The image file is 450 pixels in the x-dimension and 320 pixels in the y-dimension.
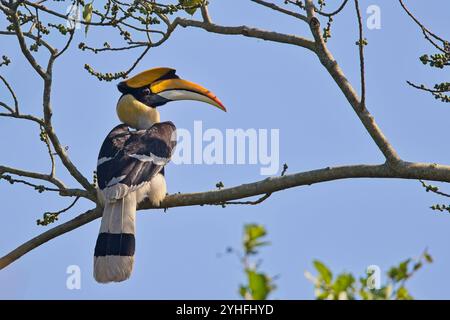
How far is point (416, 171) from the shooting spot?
5.55 m

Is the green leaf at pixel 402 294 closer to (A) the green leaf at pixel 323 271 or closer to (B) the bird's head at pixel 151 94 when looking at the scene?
(A) the green leaf at pixel 323 271

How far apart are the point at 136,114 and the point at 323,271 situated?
5.58 m

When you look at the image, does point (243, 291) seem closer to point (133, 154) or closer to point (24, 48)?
point (24, 48)

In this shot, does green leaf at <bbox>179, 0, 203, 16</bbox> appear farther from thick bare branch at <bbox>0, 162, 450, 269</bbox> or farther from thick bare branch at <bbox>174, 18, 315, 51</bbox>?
thick bare branch at <bbox>0, 162, 450, 269</bbox>

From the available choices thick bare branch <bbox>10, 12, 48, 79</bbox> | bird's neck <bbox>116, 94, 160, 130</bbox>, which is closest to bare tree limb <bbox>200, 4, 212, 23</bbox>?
thick bare branch <bbox>10, 12, 48, 79</bbox>

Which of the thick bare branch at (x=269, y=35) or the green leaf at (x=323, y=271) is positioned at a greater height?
the thick bare branch at (x=269, y=35)

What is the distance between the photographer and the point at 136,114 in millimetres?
7926

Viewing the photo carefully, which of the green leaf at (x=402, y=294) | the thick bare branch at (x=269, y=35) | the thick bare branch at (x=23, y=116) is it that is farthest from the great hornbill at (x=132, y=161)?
the green leaf at (x=402, y=294)

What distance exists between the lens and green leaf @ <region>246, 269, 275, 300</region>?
2.32 m

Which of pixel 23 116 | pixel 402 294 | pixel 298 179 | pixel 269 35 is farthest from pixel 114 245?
pixel 402 294

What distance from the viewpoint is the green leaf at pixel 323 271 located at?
8.01 feet
